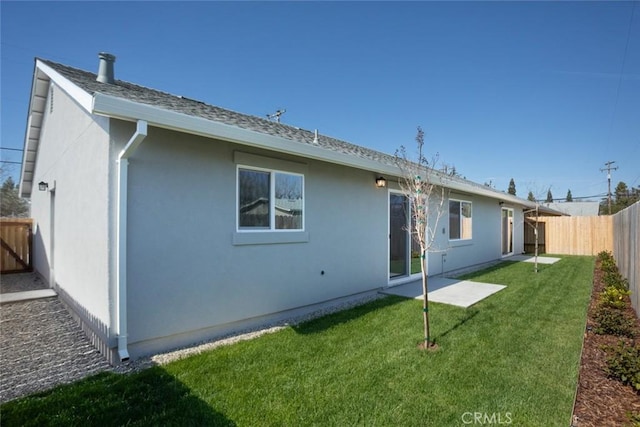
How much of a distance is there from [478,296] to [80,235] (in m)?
8.12

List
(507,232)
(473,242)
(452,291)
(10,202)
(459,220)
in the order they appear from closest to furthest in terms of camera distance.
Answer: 1. (452,291)
2. (459,220)
3. (473,242)
4. (507,232)
5. (10,202)

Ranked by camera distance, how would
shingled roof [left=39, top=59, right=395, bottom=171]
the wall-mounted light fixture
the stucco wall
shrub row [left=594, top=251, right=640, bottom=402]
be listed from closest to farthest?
shrub row [left=594, top=251, right=640, bottom=402] → shingled roof [left=39, top=59, right=395, bottom=171] → the wall-mounted light fixture → the stucco wall

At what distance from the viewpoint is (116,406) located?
2.91 metres

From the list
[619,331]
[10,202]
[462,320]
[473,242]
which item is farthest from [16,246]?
[10,202]

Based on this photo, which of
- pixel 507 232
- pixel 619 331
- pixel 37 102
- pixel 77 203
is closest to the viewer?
pixel 619 331

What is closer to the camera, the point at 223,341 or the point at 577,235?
the point at 223,341

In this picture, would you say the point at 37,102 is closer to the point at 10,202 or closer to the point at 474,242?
the point at 474,242

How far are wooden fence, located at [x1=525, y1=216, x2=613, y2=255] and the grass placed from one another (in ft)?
55.6

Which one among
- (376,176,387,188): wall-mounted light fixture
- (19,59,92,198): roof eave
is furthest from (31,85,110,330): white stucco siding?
(376,176,387,188): wall-mounted light fixture

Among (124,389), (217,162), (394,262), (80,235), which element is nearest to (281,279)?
(217,162)

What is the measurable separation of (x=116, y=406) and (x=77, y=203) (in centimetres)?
398

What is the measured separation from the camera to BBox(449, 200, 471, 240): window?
11.2 m

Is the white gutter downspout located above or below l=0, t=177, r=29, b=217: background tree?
below

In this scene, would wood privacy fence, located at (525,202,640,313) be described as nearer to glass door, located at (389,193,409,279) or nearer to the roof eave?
glass door, located at (389,193,409,279)
